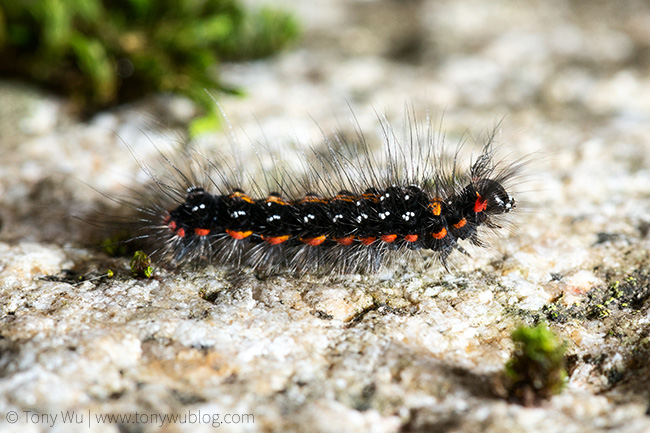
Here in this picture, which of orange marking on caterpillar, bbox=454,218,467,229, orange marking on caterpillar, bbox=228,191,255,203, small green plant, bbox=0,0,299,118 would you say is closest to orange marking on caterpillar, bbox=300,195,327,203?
orange marking on caterpillar, bbox=228,191,255,203

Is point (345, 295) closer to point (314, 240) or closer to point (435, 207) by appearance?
point (314, 240)

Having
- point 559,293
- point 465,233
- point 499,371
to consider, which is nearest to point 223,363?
point 499,371

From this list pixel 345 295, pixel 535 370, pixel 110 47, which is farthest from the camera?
pixel 110 47

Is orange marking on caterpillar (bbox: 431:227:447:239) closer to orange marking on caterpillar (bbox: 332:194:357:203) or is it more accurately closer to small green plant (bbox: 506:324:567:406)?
orange marking on caterpillar (bbox: 332:194:357:203)

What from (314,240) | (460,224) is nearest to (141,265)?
(314,240)

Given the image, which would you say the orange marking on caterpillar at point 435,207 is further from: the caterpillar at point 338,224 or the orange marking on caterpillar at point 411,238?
the orange marking on caterpillar at point 411,238

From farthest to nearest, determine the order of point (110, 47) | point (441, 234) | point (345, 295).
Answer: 1. point (110, 47)
2. point (441, 234)
3. point (345, 295)
